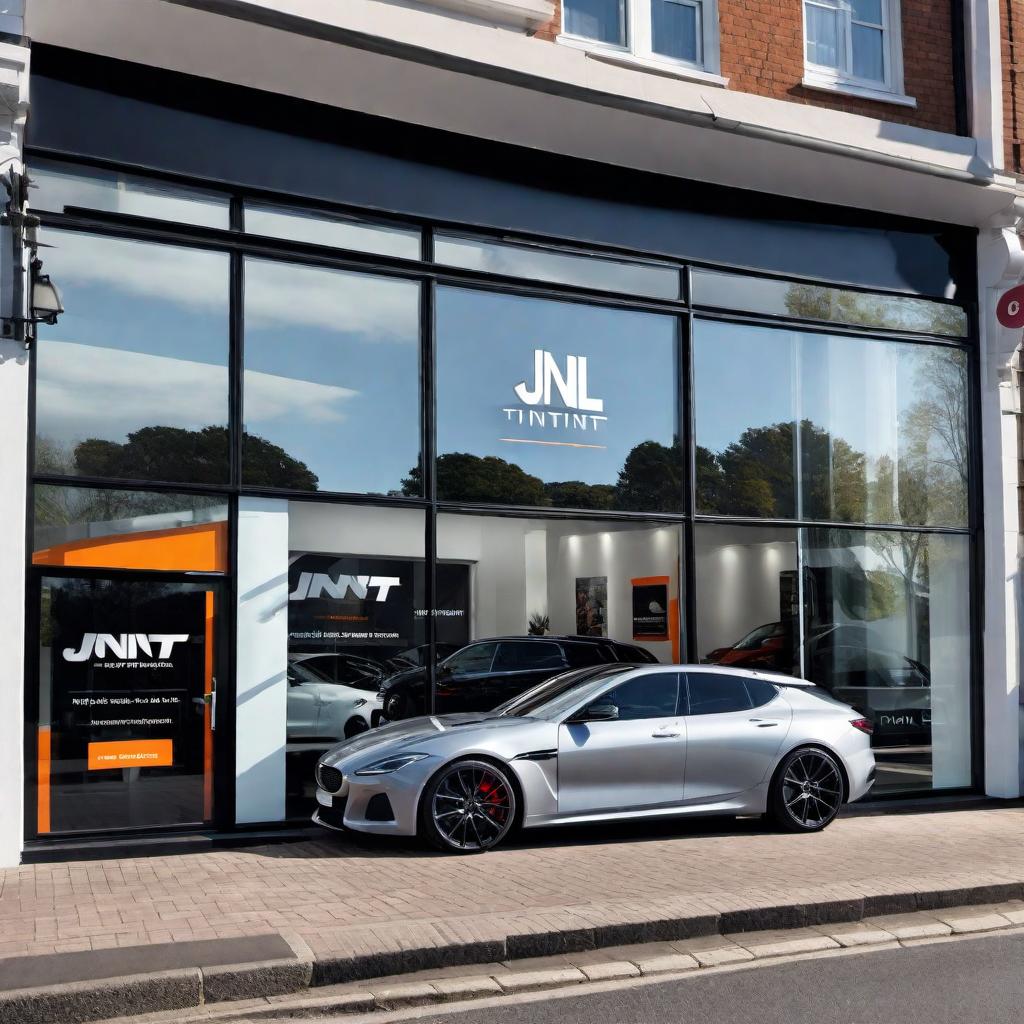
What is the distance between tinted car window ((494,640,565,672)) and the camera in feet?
39.3

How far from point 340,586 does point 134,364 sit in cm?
251

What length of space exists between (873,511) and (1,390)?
885 centimetres

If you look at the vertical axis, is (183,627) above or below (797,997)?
above

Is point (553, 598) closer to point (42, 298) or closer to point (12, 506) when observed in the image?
point (12, 506)

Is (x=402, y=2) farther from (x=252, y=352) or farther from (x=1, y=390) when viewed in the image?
(x=1, y=390)

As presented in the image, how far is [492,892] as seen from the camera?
8.27m

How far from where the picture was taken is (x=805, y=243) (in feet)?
44.2

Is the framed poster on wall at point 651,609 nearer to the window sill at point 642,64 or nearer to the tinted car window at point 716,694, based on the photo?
the tinted car window at point 716,694

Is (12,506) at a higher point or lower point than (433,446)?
lower

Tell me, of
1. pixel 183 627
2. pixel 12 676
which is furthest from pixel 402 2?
pixel 12 676

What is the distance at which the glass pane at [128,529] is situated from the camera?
32.4ft

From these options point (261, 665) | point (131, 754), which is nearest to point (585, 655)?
point (261, 665)

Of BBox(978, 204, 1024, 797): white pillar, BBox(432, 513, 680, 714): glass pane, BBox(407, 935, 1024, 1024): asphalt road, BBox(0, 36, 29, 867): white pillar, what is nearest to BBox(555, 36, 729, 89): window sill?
BBox(978, 204, 1024, 797): white pillar

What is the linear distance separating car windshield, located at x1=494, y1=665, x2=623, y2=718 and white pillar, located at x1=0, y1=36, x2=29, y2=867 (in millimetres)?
3792
